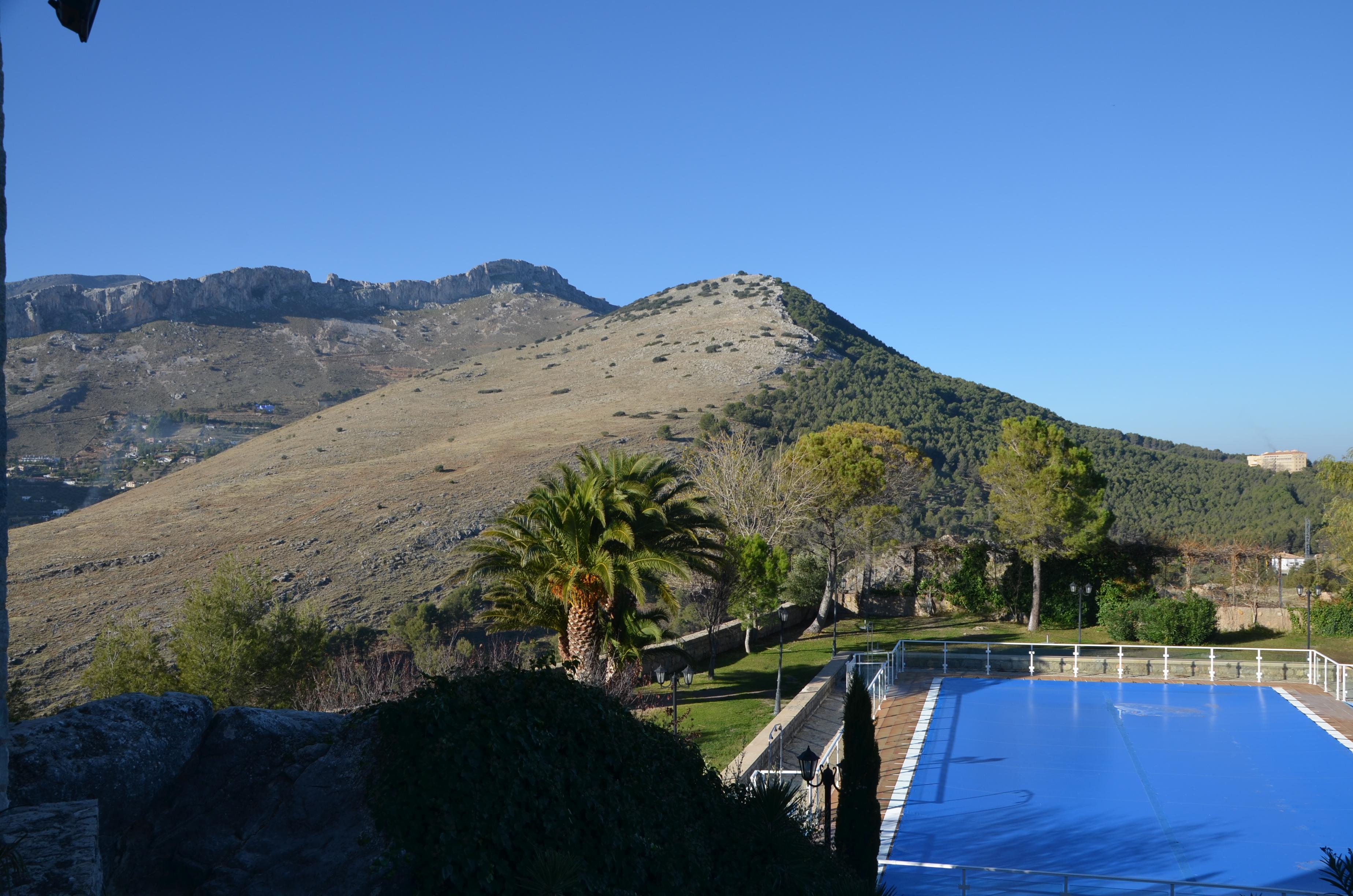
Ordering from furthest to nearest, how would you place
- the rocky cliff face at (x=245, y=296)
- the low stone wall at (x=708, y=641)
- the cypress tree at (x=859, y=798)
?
the rocky cliff face at (x=245, y=296)
the low stone wall at (x=708, y=641)
the cypress tree at (x=859, y=798)

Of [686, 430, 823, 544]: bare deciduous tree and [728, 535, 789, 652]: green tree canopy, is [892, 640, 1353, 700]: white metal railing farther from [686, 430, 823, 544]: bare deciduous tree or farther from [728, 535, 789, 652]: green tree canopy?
[686, 430, 823, 544]: bare deciduous tree

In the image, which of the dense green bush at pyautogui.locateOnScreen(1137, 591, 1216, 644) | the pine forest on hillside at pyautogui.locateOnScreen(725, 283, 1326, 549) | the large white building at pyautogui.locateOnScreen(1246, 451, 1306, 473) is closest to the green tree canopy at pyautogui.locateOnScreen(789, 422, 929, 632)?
the dense green bush at pyautogui.locateOnScreen(1137, 591, 1216, 644)

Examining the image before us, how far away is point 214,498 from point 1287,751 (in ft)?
167

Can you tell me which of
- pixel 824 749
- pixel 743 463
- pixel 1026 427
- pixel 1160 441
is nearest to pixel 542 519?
pixel 824 749

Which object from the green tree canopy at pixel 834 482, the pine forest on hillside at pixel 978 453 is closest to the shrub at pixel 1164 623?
the green tree canopy at pixel 834 482

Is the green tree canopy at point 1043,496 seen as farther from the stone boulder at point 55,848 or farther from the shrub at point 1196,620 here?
the stone boulder at point 55,848

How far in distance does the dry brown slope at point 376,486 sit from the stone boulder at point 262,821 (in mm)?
27749

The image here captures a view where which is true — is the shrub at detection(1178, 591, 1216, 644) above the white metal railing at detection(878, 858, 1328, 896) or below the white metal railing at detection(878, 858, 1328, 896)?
above

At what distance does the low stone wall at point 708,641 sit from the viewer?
19578mm

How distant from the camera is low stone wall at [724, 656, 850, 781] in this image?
1141 centimetres

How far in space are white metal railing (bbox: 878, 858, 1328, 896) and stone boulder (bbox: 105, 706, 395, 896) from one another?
6.00m

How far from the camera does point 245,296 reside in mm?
104562

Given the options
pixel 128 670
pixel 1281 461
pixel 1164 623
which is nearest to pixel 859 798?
pixel 128 670

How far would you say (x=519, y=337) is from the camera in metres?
114
